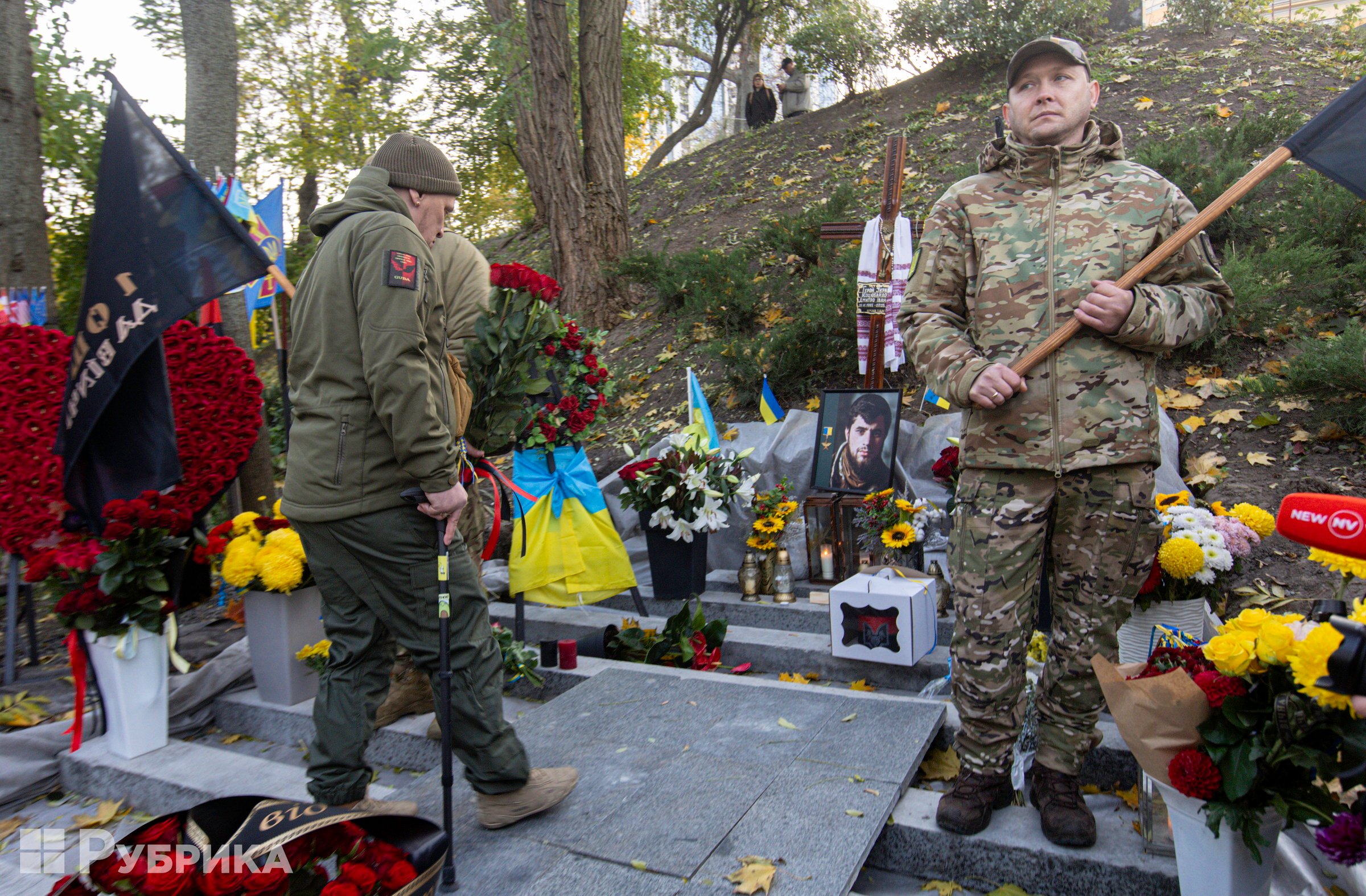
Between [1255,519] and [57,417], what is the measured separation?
5549mm

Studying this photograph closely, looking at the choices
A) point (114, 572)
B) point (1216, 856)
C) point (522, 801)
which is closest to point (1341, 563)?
point (1216, 856)

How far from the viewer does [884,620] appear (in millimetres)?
4207

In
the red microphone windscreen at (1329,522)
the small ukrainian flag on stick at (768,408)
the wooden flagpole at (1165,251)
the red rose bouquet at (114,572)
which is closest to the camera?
the red microphone windscreen at (1329,522)

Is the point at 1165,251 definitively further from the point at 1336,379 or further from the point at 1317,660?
the point at 1336,379

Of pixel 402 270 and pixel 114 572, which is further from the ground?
pixel 402 270

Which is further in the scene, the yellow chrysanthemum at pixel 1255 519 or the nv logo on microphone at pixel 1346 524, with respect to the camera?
the yellow chrysanthemum at pixel 1255 519

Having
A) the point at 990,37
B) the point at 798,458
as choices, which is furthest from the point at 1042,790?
the point at 990,37

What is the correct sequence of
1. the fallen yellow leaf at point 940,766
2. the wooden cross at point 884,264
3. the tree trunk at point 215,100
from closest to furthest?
the fallen yellow leaf at point 940,766
the tree trunk at point 215,100
the wooden cross at point 884,264

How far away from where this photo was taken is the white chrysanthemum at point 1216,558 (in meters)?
3.58

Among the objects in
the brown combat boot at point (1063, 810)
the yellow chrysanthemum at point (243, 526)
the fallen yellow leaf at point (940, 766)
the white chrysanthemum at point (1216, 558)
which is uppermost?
the yellow chrysanthemum at point (243, 526)

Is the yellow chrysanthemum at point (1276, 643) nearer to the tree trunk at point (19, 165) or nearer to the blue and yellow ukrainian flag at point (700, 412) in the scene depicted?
the blue and yellow ukrainian flag at point (700, 412)

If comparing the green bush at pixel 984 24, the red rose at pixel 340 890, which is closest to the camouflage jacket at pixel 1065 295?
the red rose at pixel 340 890

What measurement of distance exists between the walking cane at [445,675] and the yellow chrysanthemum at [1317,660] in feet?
6.83

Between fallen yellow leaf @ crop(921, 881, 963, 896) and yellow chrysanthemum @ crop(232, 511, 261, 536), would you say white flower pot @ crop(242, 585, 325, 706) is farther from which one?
fallen yellow leaf @ crop(921, 881, 963, 896)
